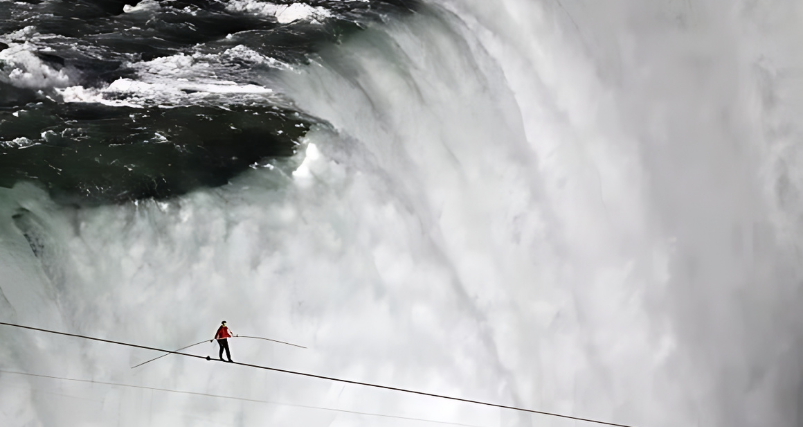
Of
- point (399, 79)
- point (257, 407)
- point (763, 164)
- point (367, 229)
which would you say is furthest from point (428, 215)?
point (763, 164)

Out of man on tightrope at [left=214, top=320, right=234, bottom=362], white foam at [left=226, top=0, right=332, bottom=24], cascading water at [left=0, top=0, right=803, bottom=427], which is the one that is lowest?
man on tightrope at [left=214, top=320, right=234, bottom=362]

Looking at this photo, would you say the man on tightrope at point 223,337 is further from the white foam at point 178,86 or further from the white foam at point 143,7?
the white foam at point 143,7

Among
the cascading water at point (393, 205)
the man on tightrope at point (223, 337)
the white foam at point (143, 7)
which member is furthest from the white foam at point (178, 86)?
the man on tightrope at point (223, 337)

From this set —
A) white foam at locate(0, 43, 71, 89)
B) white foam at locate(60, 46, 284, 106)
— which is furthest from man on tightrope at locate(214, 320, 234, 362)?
white foam at locate(0, 43, 71, 89)

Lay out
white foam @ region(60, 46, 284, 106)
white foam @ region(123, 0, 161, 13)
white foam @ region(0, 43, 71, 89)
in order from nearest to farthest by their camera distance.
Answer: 1. white foam @ region(0, 43, 71, 89)
2. white foam @ region(60, 46, 284, 106)
3. white foam @ region(123, 0, 161, 13)

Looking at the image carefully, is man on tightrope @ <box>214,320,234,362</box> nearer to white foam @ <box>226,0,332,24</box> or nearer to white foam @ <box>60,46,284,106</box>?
white foam @ <box>60,46,284,106</box>

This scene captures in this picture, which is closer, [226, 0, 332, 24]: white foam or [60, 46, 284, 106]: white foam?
[60, 46, 284, 106]: white foam

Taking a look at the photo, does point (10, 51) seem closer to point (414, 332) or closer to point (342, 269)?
point (342, 269)

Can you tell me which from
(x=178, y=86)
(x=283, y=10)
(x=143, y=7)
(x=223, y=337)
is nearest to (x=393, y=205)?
(x=178, y=86)

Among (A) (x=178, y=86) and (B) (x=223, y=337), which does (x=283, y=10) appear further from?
(B) (x=223, y=337)
